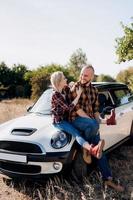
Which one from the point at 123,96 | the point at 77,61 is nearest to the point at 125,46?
the point at 123,96

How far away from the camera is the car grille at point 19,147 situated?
5.49 meters

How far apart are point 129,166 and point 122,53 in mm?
14228

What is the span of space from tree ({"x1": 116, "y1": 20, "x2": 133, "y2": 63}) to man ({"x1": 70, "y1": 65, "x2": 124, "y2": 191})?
1460 centimetres

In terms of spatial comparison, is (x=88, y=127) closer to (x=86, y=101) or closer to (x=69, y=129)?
(x=69, y=129)

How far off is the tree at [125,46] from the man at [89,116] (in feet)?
47.9

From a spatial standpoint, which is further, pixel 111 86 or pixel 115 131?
pixel 111 86

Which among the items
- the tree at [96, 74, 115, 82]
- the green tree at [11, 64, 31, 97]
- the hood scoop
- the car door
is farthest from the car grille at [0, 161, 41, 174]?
the tree at [96, 74, 115, 82]

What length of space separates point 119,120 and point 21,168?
2628 millimetres

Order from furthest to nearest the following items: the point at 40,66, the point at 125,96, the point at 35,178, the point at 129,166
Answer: the point at 40,66 → the point at 125,96 → the point at 129,166 → the point at 35,178

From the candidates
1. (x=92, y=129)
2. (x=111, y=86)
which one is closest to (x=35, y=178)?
(x=92, y=129)

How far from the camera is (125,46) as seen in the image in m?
20.3

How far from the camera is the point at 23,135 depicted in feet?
18.8

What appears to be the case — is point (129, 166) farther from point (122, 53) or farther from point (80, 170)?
point (122, 53)

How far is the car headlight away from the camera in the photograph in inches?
217
